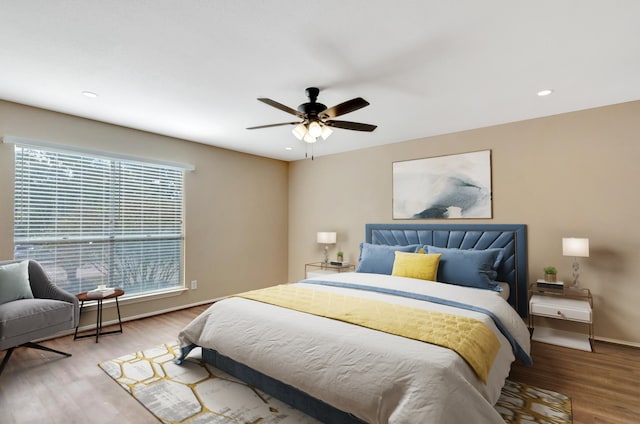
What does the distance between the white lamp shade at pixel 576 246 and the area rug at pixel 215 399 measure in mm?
1467

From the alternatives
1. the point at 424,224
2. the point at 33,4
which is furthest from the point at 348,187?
the point at 33,4

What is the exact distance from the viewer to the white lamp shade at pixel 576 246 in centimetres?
312

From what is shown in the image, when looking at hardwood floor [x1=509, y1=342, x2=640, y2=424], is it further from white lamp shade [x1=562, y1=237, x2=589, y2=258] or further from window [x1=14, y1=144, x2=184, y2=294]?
window [x1=14, y1=144, x2=184, y2=294]

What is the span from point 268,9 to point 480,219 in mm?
3480

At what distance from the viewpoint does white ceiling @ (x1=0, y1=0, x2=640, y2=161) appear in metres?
1.86

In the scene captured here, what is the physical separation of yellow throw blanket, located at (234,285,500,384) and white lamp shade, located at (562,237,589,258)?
1.72 metres

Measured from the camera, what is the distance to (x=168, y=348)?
3.16 m

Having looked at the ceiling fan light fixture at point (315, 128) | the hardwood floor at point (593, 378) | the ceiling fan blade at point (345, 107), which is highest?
the ceiling fan blade at point (345, 107)

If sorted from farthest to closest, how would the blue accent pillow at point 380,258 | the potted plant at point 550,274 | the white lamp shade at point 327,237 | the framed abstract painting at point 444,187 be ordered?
the white lamp shade at point 327,237 → the framed abstract painting at point 444,187 → the blue accent pillow at point 380,258 → the potted plant at point 550,274

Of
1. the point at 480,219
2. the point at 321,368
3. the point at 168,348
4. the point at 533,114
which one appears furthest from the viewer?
the point at 480,219

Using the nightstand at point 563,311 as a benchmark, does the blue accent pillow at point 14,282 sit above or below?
above

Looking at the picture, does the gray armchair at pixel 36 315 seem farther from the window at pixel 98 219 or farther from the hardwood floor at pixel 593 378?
the hardwood floor at pixel 593 378

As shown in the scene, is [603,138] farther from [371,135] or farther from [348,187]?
[348,187]

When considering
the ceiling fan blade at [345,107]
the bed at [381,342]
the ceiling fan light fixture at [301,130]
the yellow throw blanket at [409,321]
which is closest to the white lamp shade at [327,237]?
the bed at [381,342]
